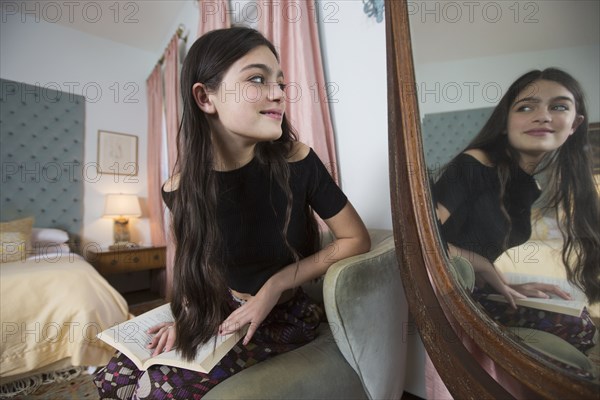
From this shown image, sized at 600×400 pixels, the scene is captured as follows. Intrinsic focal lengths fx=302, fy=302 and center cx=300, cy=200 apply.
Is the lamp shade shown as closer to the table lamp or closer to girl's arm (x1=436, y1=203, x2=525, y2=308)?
the table lamp

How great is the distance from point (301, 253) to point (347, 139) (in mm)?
644

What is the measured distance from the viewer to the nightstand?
301cm

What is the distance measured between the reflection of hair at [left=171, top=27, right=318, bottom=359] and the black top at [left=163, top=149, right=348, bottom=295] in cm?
4

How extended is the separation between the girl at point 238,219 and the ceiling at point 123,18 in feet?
8.55

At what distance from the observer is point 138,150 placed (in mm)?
3785

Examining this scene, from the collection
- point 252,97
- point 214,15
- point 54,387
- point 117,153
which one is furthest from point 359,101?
point 117,153

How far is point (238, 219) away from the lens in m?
0.86

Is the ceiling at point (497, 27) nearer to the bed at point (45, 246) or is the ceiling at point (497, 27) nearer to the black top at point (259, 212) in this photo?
the black top at point (259, 212)

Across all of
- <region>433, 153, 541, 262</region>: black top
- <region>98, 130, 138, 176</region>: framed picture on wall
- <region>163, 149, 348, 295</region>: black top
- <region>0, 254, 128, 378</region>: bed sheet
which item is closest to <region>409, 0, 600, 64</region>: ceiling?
<region>433, 153, 541, 262</region>: black top

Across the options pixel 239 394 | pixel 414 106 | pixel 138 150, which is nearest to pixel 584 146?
pixel 414 106

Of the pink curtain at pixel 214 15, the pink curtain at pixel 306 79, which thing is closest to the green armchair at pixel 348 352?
the pink curtain at pixel 306 79

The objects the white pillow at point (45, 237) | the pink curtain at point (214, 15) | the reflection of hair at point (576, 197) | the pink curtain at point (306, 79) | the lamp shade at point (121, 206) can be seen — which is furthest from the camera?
the lamp shade at point (121, 206)

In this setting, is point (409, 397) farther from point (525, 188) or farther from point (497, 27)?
point (497, 27)

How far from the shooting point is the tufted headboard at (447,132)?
0.49m
